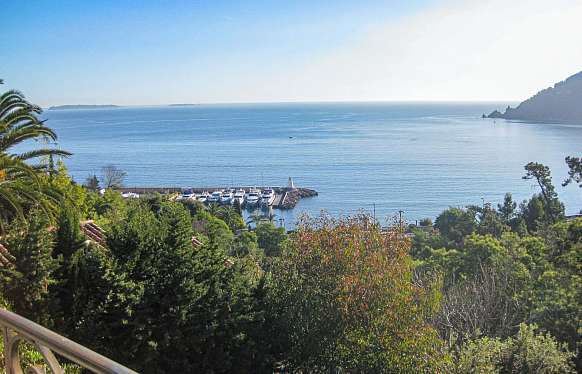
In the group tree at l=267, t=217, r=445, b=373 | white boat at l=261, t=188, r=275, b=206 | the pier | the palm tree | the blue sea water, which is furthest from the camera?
white boat at l=261, t=188, r=275, b=206

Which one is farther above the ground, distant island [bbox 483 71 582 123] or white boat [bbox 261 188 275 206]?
distant island [bbox 483 71 582 123]

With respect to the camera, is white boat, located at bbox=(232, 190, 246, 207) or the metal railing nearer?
the metal railing

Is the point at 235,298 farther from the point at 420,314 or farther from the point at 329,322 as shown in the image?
the point at 420,314

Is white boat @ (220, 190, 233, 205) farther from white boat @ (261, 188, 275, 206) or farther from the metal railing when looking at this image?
the metal railing

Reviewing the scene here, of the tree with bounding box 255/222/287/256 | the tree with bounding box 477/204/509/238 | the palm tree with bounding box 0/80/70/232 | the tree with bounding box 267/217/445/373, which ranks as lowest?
the tree with bounding box 255/222/287/256

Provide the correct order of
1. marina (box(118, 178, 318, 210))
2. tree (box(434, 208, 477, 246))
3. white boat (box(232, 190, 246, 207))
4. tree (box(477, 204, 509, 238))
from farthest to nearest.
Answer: marina (box(118, 178, 318, 210)) → white boat (box(232, 190, 246, 207)) → tree (box(434, 208, 477, 246)) → tree (box(477, 204, 509, 238))

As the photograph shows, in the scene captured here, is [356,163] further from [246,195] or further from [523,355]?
[523,355]

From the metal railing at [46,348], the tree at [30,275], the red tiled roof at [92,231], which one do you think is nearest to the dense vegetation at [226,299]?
the tree at [30,275]

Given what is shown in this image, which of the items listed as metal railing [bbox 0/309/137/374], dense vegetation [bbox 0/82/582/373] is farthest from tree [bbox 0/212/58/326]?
metal railing [bbox 0/309/137/374]
